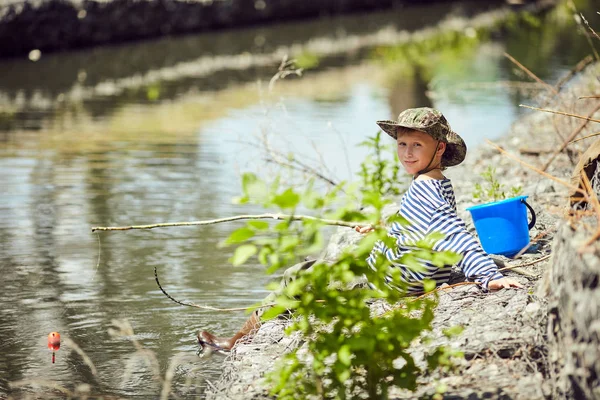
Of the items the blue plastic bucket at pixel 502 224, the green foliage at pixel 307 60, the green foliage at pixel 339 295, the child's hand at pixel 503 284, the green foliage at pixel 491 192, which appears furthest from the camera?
the green foliage at pixel 307 60

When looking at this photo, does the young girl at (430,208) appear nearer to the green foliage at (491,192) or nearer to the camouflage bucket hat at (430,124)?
the camouflage bucket hat at (430,124)

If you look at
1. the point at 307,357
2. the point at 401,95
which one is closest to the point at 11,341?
the point at 307,357

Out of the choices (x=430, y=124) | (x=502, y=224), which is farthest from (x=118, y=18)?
(x=430, y=124)

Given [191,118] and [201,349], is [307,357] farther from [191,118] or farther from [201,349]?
[191,118]

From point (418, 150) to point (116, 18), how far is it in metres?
14.2

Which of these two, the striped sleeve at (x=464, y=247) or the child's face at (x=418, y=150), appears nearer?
the striped sleeve at (x=464, y=247)

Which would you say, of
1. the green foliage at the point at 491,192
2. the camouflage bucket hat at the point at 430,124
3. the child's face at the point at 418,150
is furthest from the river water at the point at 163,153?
the camouflage bucket hat at the point at 430,124

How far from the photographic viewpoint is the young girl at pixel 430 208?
4.38 meters

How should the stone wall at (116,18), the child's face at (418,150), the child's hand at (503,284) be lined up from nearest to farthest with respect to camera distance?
1. the child's hand at (503,284)
2. the child's face at (418,150)
3. the stone wall at (116,18)

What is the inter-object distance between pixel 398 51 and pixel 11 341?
13.3m

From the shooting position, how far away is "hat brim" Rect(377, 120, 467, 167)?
4.55 meters

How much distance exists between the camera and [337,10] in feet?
77.4

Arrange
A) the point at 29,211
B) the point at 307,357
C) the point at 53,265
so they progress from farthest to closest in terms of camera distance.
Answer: the point at 29,211
the point at 53,265
the point at 307,357

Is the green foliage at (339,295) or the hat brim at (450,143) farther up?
the hat brim at (450,143)
